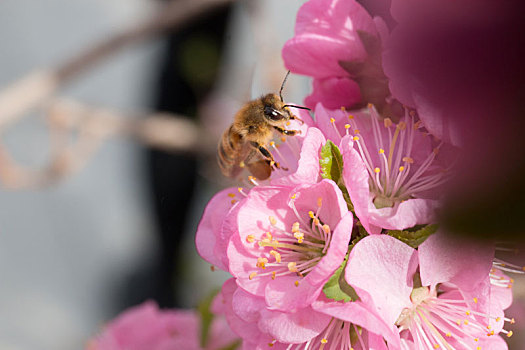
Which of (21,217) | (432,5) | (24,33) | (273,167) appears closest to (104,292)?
(21,217)

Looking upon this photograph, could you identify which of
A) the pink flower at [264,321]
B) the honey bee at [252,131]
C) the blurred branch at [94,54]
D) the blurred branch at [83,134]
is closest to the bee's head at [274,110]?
the honey bee at [252,131]

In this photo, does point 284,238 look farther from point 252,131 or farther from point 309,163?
point 252,131

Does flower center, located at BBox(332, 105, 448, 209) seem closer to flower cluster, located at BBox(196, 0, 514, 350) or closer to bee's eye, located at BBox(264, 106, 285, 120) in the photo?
flower cluster, located at BBox(196, 0, 514, 350)

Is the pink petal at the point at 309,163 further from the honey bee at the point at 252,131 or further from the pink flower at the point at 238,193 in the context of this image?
the honey bee at the point at 252,131

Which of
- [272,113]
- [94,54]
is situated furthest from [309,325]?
[94,54]

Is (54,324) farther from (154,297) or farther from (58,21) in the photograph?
(58,21)

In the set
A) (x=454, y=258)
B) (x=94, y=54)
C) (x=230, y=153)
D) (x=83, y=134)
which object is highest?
(x=454, y=258)
